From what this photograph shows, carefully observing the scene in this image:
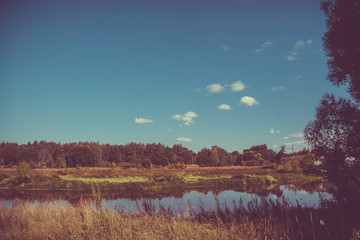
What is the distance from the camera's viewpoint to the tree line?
90.6 metres

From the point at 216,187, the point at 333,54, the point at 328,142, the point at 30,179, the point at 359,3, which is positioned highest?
the point at 359,3

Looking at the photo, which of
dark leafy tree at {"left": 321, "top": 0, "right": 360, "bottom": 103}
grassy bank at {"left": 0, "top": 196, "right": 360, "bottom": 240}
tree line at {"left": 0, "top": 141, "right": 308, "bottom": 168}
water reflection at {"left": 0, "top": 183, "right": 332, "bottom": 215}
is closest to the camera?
grassy bank at {"left": 0, "top": 196, "right": 360, "bottom": 240}

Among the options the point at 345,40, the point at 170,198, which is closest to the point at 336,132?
the point at 345,40

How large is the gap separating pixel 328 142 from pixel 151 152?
111 metres

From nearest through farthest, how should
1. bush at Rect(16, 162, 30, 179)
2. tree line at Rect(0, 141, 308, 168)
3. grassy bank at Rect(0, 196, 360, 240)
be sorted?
grassy bank at Rect(0, 196, 360, 240) < bush at Rect(16, 162, 30, 179) < tree line at Rect(0, 141, 308, 168)

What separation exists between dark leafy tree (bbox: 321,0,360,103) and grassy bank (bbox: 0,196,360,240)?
240 inches

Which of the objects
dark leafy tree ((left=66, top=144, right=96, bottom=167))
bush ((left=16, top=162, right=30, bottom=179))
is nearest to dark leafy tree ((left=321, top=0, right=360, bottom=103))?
bush ((left=16, top=162, right=30, bottom=179))

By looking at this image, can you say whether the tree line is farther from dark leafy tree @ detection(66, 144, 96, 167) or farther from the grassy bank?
the grassy bank

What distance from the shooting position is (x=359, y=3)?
30.7 feet

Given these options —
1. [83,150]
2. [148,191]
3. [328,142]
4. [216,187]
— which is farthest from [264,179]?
[83,150]

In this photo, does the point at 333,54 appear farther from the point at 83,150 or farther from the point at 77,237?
the point at 83,150

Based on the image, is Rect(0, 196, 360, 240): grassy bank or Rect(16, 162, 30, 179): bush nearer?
Rect(0, 196, 360, 240): grassy bank

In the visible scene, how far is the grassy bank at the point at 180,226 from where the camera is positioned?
18.6 feet

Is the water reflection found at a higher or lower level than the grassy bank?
lower
